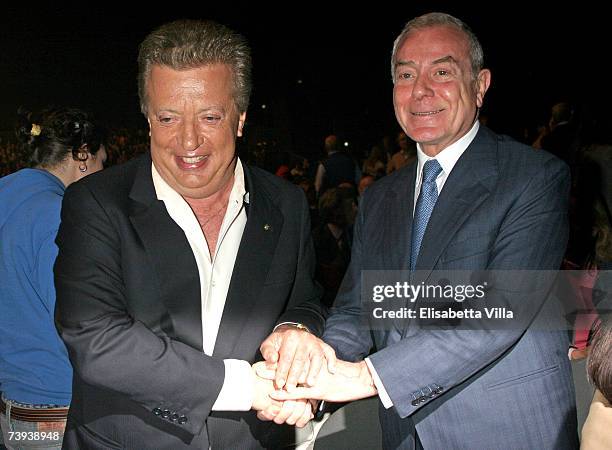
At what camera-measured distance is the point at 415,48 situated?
1759 millimetres

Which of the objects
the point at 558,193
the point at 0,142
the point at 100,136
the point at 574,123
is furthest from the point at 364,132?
the point at 558,193

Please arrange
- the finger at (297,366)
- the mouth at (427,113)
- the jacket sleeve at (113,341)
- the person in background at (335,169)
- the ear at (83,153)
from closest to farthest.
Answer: the jacket sleeve at (113,341)
the finger at (297,366)
the mouth at (427,113)
the ear at (83,153)
the person in background at (335,169)

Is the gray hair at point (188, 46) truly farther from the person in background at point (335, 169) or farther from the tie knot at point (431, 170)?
the person in background at point (335, 169)

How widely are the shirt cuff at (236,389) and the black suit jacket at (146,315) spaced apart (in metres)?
0.03

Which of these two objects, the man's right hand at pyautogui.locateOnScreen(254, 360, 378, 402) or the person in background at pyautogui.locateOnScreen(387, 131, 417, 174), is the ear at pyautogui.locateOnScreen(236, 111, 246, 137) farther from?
the person in background at pyautogui.locateOnScreen(387, 131, 417, 174)

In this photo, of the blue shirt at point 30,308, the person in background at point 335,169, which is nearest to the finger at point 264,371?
the blue shirt at point 30,308

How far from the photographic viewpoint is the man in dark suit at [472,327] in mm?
1521

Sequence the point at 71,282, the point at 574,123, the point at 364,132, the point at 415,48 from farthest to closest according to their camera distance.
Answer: the point at 364,132 → the point at 574,123 → the point at 415,48 → the point at 71,282

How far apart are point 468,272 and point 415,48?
0.61 meters

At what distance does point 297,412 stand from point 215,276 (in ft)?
1.36

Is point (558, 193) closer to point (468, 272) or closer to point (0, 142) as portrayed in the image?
point (468, 272)

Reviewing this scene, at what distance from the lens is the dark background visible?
162 inches

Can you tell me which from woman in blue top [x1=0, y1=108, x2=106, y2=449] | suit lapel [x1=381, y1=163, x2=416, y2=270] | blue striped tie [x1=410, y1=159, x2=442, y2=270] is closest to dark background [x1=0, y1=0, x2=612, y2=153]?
woman in blue top [x1=0, y1=108, x2=106, y2=449]

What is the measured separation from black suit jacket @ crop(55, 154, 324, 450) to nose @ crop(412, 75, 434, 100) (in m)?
0.50
